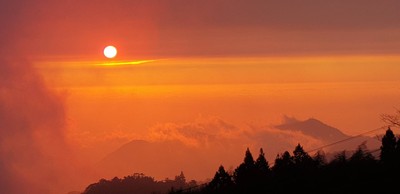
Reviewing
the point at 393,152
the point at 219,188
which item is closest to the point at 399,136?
the point at 393,152

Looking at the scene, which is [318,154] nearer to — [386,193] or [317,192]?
[317,192]

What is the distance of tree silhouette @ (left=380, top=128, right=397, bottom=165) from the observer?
94.2 m

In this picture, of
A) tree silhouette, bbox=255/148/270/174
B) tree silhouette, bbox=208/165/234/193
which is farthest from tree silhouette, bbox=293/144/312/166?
tree silhouette, bbox=208/165/234/193

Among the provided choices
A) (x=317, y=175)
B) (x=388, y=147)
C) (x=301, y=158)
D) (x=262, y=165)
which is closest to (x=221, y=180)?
(x=262, y=165)

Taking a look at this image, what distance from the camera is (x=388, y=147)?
96.1 m

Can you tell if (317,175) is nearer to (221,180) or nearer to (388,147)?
(388,147)

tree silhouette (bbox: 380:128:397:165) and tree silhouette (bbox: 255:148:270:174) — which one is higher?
tree silhouette (bbox: 255:148:270:174)

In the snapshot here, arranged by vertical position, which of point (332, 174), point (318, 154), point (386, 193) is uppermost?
point (318, 154)

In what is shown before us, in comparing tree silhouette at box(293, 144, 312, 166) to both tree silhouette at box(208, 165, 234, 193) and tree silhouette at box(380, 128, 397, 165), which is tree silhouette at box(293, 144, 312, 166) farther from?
tree silhouette at box(380, 128, 397, 165)

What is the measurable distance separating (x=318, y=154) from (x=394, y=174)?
2958cm

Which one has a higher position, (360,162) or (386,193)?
(360,162)

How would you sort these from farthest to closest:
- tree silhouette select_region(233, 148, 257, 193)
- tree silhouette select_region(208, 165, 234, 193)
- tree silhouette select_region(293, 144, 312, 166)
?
tree silhouette select_region(208, 165, 234, 193) < tree silhouette select_region(293, 144, 312, 166) < tree silhouette select_region(233, 148, 257, 193)

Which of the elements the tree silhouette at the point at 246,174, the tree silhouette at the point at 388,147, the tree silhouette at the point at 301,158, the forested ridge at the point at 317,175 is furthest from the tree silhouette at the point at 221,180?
the tree silhouette at the point at 388,147

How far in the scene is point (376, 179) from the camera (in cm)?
8525
